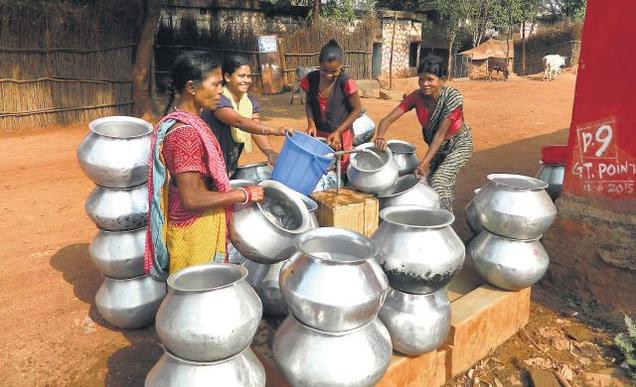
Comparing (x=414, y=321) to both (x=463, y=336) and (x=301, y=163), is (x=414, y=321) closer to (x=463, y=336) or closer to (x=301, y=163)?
(x=463, y=336)

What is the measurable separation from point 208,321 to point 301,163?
110cm

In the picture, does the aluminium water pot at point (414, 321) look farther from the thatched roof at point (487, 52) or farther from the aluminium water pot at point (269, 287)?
the thatched roof at point (487, 52)

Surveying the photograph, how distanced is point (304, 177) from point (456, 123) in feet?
5.69

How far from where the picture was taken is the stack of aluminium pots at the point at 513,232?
302 cm

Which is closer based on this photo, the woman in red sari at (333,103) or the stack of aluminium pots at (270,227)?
the stack of aluminium pots at (270,227)

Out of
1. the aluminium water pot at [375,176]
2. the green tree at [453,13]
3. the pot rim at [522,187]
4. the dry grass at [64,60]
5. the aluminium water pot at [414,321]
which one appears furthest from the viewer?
the green tree at [453,13]

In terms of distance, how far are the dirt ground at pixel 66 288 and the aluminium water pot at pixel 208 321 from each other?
3.44ft

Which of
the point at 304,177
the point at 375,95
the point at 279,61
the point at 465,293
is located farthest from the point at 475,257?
the point at 279,61

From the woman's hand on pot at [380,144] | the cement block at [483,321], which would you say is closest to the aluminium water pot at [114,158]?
the woman's hand on pot at [380,144]

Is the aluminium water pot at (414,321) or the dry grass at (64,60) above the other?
the dry grass at (64,60)

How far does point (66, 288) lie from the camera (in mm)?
3668

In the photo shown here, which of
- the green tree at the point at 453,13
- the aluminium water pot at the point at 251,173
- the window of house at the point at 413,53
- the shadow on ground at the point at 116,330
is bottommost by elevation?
the shadow on ground at the point at 116,330

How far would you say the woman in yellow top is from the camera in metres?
2.94

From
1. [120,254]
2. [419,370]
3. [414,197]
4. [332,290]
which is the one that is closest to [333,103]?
[414,197]
